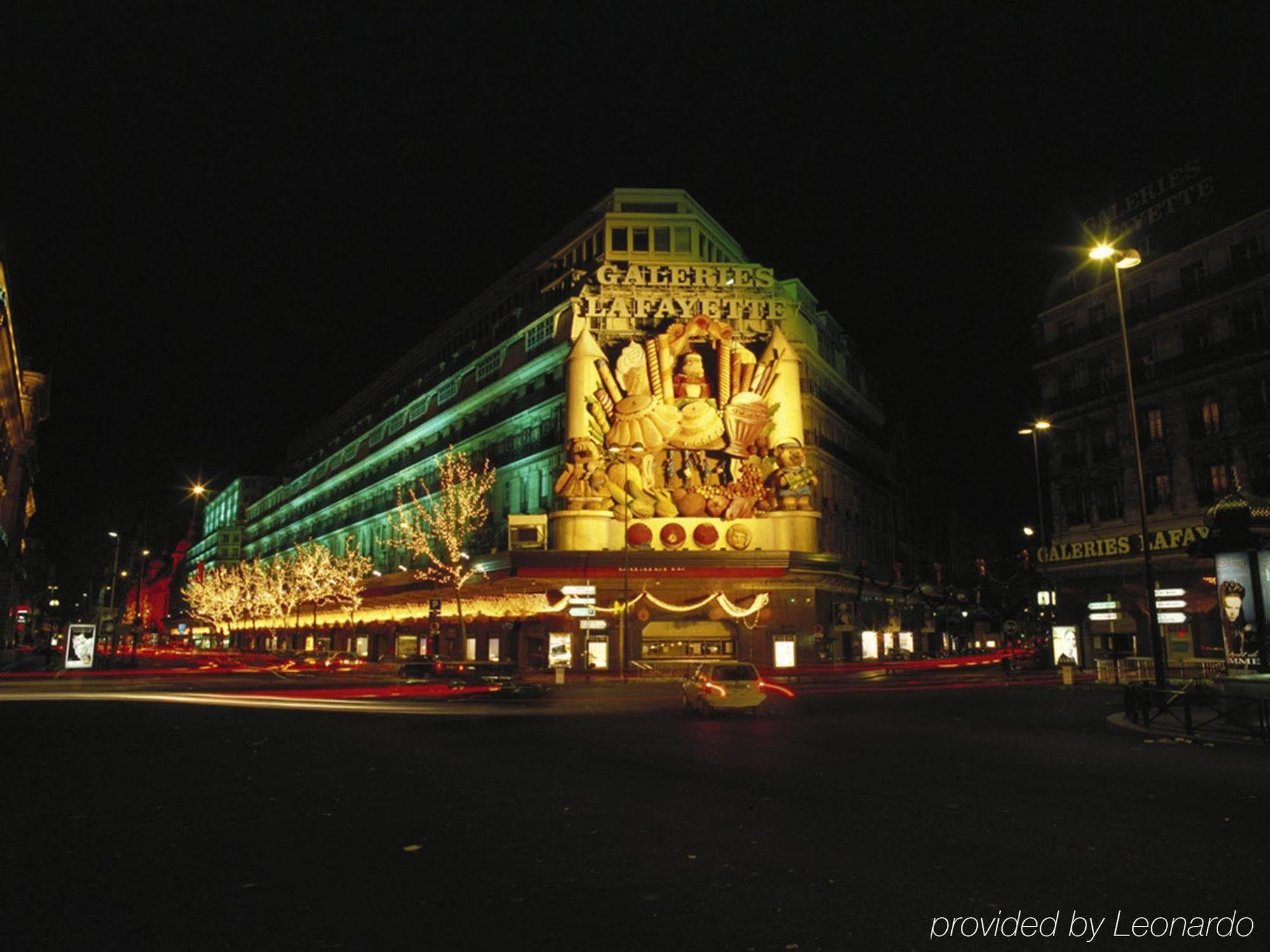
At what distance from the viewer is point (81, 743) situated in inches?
601

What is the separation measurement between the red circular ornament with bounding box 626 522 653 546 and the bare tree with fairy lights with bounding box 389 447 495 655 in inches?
351

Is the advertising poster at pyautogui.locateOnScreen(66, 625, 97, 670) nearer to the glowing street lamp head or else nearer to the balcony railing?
the glowing street lamp head

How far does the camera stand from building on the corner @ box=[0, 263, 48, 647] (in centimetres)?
5231

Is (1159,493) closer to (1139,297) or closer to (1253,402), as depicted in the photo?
(1253,402)

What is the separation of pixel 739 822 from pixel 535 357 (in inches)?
1712

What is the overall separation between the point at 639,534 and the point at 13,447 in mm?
51692

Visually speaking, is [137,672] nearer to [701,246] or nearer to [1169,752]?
[701,246]

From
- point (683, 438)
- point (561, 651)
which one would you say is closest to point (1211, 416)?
point (683, 438)

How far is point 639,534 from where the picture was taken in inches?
1724

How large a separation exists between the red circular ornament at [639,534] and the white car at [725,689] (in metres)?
21.5

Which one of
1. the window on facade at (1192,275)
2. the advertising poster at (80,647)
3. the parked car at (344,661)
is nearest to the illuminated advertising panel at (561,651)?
the parked car at (344,661)

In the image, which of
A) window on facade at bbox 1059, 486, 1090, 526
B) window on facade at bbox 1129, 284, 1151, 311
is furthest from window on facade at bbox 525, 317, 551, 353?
window on facade at bbox 1129, 284, 1151, 311

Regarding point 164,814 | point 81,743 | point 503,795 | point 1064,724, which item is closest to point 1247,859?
point 503,795

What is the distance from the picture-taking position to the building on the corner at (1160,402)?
118 ft
